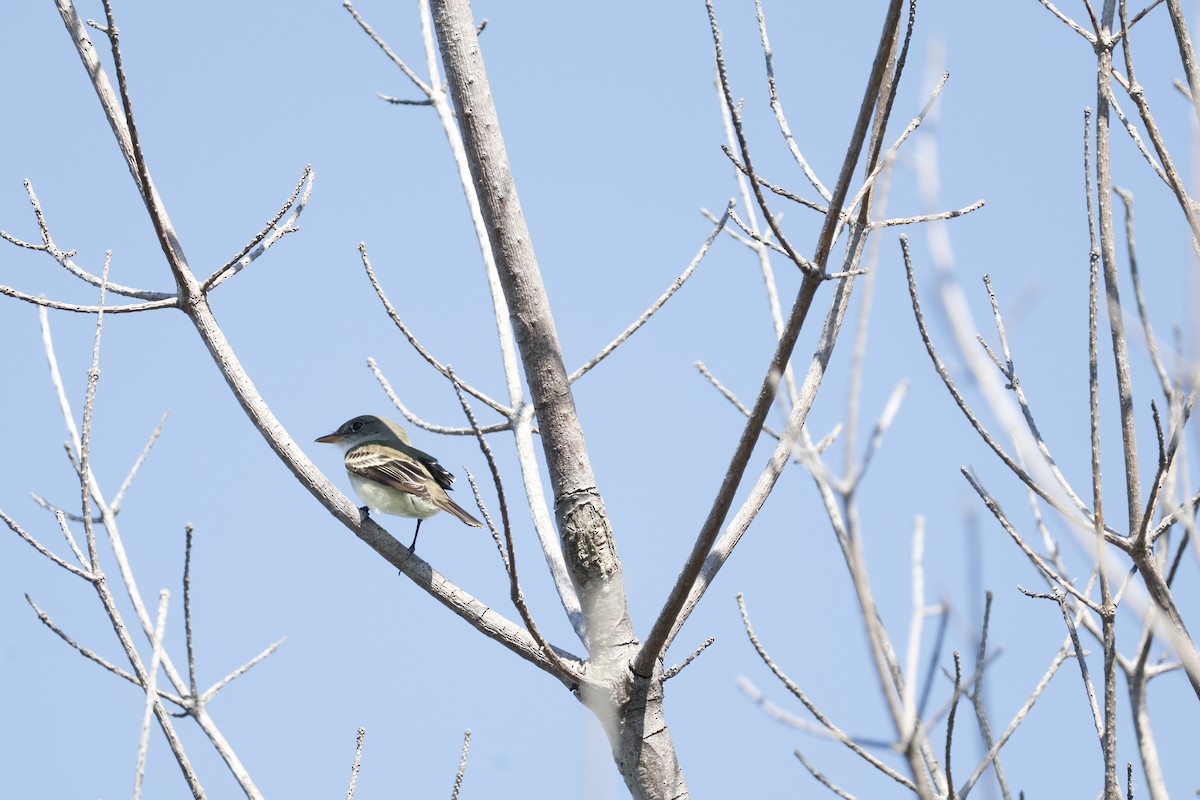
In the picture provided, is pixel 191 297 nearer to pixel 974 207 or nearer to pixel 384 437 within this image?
pixel 974 207

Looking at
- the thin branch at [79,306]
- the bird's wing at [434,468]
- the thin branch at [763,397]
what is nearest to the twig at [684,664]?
the thin branch at [763,397]

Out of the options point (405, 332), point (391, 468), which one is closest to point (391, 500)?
point (391, 468)

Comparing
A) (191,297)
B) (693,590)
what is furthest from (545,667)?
(191,297)

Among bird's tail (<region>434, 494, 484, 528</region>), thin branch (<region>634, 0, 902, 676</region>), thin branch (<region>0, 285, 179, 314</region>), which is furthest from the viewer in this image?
bird's tail (<region>434, 494, 484, 528</region>)

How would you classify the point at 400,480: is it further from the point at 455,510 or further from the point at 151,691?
the point at 151,691

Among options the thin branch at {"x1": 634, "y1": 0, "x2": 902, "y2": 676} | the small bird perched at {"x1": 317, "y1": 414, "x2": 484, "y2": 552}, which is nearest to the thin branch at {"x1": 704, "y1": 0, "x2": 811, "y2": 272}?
the thin branch at {"x1": 634, "y1": 0, "x2": 902, "y2": 676}

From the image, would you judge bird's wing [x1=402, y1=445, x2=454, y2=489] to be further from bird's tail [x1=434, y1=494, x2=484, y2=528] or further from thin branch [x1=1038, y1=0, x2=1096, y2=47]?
thin branch [x1=1038, y1=0, x2=1096, y2=47]

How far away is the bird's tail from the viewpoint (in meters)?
6.53

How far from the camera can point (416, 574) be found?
3633mm

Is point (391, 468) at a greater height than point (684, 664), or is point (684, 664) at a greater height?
point (391, 468)

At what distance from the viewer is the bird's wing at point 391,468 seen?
21.5 ft

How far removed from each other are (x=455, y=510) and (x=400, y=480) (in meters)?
0.36

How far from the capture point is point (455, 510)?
21.6 feet

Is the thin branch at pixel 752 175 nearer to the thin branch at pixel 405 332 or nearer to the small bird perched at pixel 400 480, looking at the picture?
the thin branch at pixel 405 332
